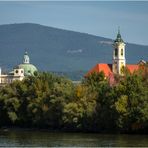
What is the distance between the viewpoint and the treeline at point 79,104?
80.0m

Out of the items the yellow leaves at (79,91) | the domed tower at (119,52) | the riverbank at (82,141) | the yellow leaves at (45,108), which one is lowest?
the riverbank at (82,141)

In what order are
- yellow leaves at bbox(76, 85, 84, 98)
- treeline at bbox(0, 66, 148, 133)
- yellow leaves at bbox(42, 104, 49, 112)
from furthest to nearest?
yellow leaves at bbox(42, 104, 49, 112) < yellow leaves at bbox(76, 85, 84, 98) < treeline at bbox(0, 66, 148, 133)

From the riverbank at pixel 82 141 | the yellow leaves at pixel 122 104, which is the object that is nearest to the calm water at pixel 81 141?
the riverbank at pixel 82 141

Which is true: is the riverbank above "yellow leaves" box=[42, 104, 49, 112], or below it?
below

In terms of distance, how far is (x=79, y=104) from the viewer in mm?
88250

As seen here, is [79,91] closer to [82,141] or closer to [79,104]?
[79,104]

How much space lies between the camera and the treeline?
80000 millimetres

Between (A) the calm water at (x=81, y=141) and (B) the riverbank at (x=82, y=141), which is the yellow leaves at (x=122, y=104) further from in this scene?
(A) the calm water at (x=81, y=141)

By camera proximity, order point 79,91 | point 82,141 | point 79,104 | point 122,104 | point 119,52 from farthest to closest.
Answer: point 119,52 → point 79,91 → point 79,104 → point 122,104 → point 82,141

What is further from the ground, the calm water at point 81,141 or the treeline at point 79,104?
the treeline at point 79,104

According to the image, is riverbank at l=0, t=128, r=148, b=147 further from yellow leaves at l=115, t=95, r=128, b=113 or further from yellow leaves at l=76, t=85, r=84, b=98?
yellow leaves at l=76, t=85, r=84, b=98

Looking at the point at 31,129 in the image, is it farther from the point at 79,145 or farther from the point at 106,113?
the point at 79,145

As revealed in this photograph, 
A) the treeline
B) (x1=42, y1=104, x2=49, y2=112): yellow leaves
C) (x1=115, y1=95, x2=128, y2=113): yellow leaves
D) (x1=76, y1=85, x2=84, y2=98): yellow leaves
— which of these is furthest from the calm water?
(x1=42, y1=104, x2=49, y2=112): yellow leaves

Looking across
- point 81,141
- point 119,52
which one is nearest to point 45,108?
point 81,141
